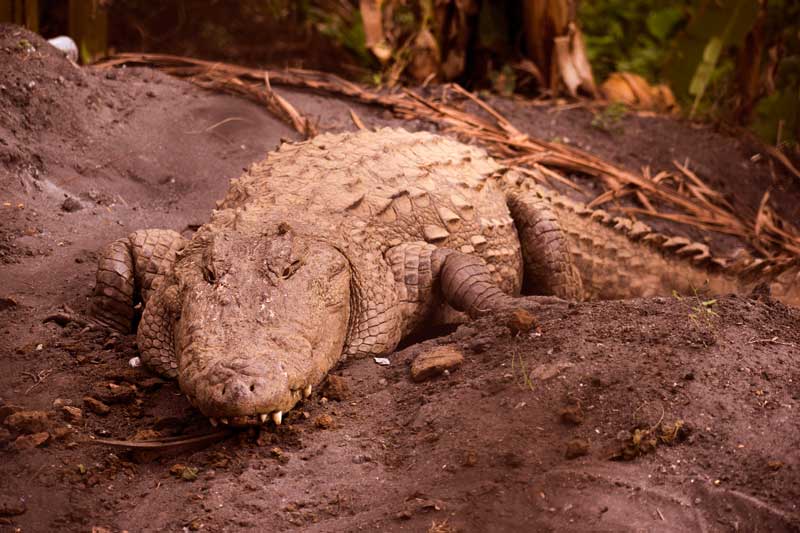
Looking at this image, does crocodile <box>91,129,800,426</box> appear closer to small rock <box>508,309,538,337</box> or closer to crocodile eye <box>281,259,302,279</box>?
crocodile eye <box>281,259,302,279</box>

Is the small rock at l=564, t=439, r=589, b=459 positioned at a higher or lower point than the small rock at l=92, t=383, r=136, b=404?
higher

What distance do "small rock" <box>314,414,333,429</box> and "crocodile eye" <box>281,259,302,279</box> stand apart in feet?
1.98

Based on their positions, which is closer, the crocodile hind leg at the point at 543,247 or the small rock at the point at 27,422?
the small rock at the point at 27,422

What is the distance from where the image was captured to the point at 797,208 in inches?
273

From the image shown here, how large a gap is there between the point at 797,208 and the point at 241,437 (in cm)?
541

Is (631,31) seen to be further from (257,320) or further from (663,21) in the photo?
(257,320)

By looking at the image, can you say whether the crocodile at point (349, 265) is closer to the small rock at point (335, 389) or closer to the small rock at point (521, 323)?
the small rock at point (335, 389)

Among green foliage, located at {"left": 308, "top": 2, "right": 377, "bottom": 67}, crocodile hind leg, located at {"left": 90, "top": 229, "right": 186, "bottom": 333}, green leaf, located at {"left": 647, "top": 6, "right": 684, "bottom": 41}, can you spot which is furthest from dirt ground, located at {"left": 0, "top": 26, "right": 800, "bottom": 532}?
green leaf, located at {"left": 647, "top": 6, "right": 684, "bottom": 41}

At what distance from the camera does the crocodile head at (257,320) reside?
297cm

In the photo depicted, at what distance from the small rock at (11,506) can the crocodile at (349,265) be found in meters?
0.63

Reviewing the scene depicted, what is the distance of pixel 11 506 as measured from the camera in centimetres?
263

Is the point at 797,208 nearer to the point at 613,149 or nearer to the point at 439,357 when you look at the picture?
the point at 613,149

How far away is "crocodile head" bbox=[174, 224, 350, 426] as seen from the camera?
117 inches

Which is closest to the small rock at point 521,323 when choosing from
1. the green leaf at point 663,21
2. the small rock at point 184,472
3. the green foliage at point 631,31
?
the small rock at point 184,472
